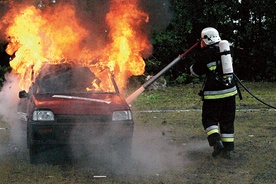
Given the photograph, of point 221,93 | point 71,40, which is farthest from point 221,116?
point 71,40

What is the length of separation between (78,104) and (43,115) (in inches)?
23.1

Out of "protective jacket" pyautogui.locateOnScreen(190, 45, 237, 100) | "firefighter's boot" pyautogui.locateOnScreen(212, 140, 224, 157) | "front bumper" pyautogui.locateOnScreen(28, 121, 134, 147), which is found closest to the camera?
"front bumper" pyautogui.locateOnScreen(28, 121, 134, 147)

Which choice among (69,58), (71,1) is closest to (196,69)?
(69,58)

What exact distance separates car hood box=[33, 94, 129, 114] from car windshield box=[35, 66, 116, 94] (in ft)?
1.23

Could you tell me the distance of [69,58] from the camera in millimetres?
9562

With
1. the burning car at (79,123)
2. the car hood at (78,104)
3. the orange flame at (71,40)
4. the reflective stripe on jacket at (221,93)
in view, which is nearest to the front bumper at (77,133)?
the burning car at (79,123)

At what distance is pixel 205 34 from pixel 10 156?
13.0 ft

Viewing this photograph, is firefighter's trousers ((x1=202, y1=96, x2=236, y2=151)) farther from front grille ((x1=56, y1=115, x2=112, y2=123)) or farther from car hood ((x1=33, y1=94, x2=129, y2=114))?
front grille ((x1=56, y1=115, x2=112, y2=123))

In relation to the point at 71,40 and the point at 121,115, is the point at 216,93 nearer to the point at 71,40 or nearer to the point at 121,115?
the point at 121,115

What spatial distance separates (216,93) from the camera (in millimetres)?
8016

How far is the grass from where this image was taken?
6.57m

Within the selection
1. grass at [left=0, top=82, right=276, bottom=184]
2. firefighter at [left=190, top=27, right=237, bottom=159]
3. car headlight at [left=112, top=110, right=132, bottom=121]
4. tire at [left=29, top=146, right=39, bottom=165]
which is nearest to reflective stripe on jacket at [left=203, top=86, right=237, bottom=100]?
firefighter at [left=190, top=27, right=237, bottom=159]

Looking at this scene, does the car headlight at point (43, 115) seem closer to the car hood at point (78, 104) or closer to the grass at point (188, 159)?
the car hood at point (78, 104)

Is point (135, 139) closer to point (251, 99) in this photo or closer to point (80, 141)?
point (80, 141)
